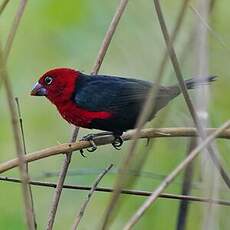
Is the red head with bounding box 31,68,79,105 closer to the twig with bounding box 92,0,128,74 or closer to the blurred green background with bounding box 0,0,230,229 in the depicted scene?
the blurred green background with bounding box 0,0,230,229

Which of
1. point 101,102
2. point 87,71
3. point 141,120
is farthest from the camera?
point 87,71

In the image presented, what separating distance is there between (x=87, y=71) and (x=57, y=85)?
98 centimetres

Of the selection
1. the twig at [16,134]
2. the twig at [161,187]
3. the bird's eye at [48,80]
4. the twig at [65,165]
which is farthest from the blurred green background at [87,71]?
the twig at [16,134]

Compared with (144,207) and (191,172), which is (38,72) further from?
(144,207)

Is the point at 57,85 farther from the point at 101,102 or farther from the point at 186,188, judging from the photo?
the point at 186,188

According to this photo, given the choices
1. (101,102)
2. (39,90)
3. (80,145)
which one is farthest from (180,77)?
(39,90)

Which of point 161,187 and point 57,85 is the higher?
point 57,85

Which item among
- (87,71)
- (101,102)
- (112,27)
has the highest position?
(87,71)

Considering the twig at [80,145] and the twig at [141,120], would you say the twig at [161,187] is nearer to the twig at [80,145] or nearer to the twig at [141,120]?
the twig at [141,120]

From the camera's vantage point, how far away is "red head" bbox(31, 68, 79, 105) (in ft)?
9.89

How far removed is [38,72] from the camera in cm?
410

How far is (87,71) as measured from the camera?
4023 millimetres

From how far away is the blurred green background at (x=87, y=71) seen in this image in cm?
258

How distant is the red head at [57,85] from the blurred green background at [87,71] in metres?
0.24
